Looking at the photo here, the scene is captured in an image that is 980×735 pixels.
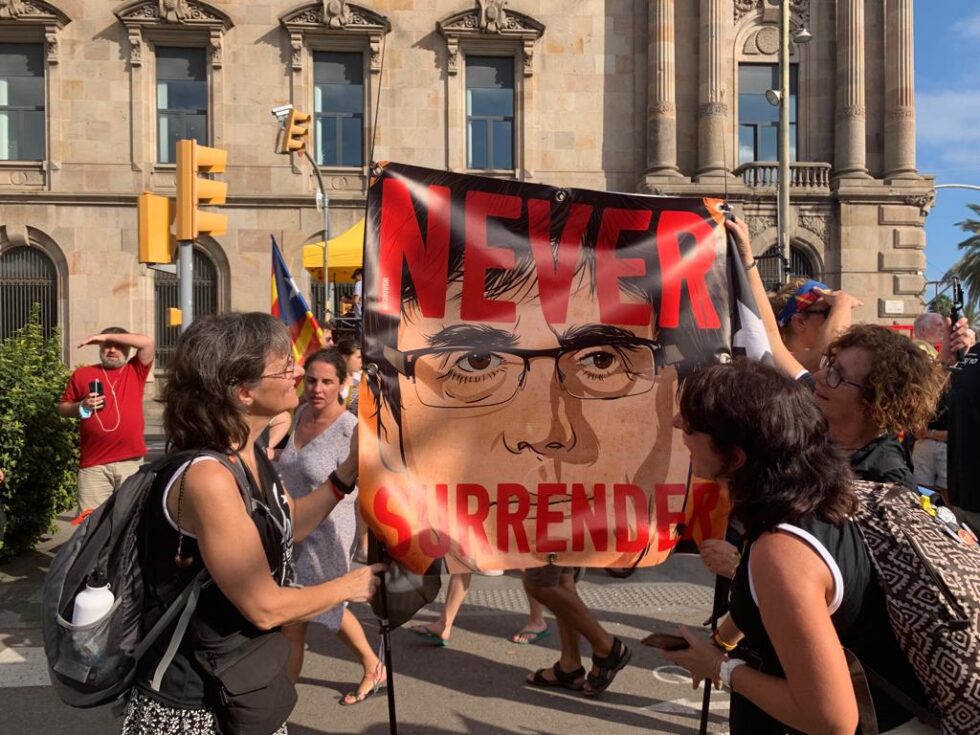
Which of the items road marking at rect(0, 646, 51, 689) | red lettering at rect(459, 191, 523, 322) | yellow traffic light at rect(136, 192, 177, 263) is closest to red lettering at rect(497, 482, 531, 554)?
red lettering at rect(459, 191, 523, 322)

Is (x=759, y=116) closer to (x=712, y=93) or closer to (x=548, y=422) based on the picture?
(x=712, y=93)

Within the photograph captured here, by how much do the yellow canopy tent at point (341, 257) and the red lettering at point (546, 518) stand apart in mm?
9586

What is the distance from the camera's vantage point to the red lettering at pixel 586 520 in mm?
3242

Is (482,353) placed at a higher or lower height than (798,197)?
lower

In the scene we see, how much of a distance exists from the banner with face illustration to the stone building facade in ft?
54.4

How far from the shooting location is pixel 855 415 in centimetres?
260

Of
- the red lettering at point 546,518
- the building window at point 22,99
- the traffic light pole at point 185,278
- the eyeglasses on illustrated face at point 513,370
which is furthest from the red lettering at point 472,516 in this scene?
the building window at point 22,99

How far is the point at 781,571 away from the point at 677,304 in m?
1.83

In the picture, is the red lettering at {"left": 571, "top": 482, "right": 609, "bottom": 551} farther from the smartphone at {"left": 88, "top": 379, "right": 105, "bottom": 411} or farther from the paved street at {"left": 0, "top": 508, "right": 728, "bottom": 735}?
the smartphone at {"left": 88, "top": 379, "right": 105, "bottom": 411}

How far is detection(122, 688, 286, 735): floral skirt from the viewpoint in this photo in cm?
215

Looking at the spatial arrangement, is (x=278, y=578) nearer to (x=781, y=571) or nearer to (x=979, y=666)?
(x=781, y=571)

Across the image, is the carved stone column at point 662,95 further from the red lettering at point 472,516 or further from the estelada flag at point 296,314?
the red lettering at point 472,516

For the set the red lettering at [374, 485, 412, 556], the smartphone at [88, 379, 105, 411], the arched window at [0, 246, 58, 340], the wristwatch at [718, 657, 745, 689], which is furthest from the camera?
the arched window at [0, 246, 58, 340]

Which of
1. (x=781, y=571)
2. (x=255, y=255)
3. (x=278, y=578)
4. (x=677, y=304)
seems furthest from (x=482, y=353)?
(x=255, y=255)
